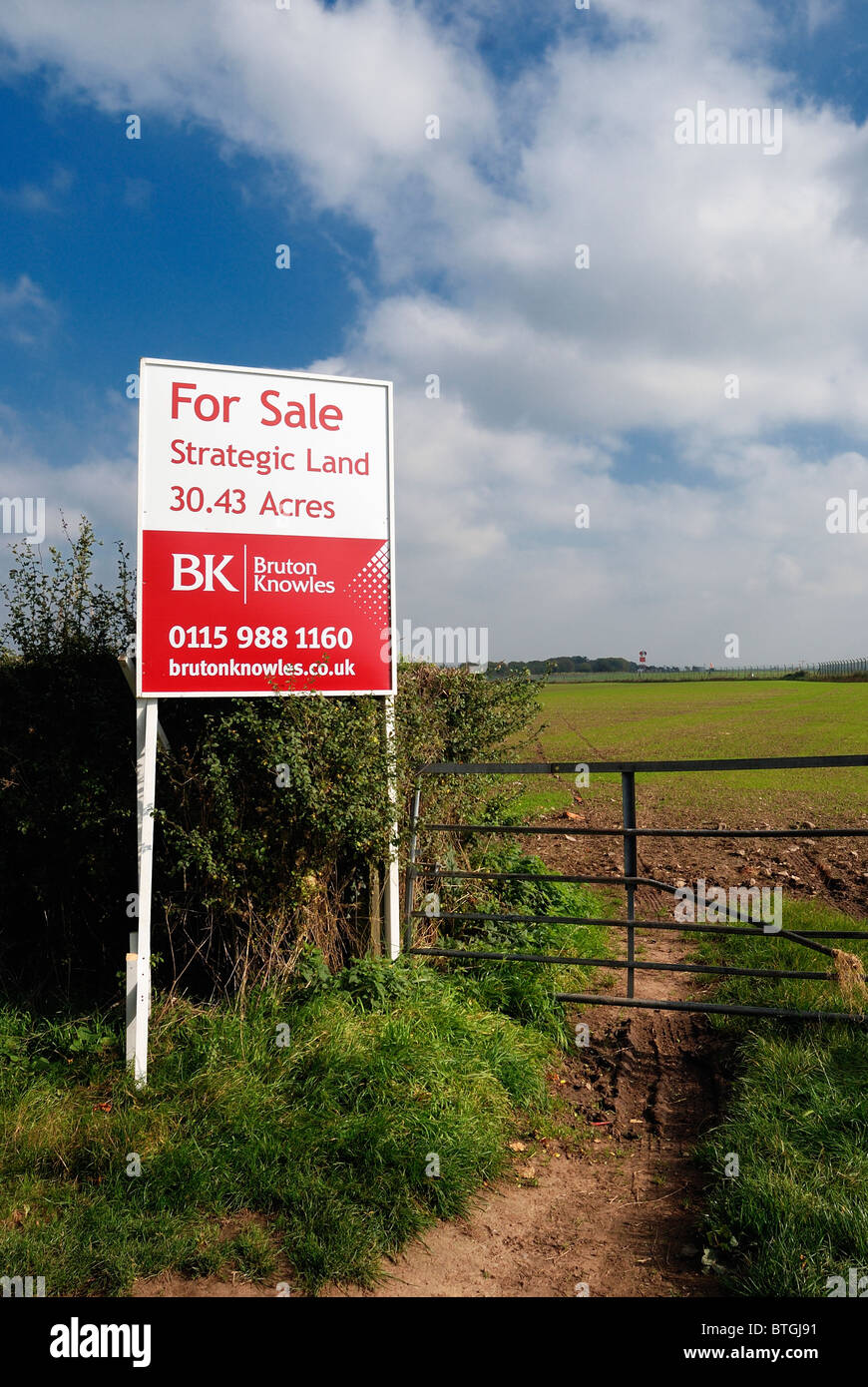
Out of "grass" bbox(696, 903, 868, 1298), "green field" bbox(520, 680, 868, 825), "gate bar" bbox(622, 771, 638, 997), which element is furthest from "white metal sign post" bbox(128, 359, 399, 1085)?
"green field" bbox(520, 680, 868, 825)

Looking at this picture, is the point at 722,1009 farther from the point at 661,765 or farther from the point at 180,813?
the point at 180,813

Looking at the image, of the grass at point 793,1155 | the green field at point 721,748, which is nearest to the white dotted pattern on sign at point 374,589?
the green field at point 721,748

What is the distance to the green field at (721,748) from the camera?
14.5 m

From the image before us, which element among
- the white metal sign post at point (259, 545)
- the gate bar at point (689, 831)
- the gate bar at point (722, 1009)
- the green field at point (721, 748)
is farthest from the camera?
the green field at point (721, 748)

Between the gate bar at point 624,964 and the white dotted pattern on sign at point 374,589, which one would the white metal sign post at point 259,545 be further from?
the gate bar at point 624,964

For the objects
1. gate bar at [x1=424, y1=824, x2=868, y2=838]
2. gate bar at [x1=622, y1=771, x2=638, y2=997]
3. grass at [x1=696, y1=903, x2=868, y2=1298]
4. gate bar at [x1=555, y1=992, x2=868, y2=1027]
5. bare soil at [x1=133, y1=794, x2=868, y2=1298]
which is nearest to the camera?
grass at [x1=696, y1=903, x2=868, y2=1298]

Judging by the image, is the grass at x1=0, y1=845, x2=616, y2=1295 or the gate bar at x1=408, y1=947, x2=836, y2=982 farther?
the gate bar at x1=408, y1=947, x2=836, y2=982

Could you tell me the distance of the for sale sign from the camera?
17.9 ft

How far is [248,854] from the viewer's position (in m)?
5.29

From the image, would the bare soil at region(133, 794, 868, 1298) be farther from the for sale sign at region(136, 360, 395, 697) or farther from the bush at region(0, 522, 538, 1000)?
the for sale sign at region(136, 360, 395, 697)

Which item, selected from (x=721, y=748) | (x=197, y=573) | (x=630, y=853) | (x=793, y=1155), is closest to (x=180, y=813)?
(x=197, y=573)

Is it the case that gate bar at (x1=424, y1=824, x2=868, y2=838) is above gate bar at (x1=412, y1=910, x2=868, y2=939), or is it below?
above
